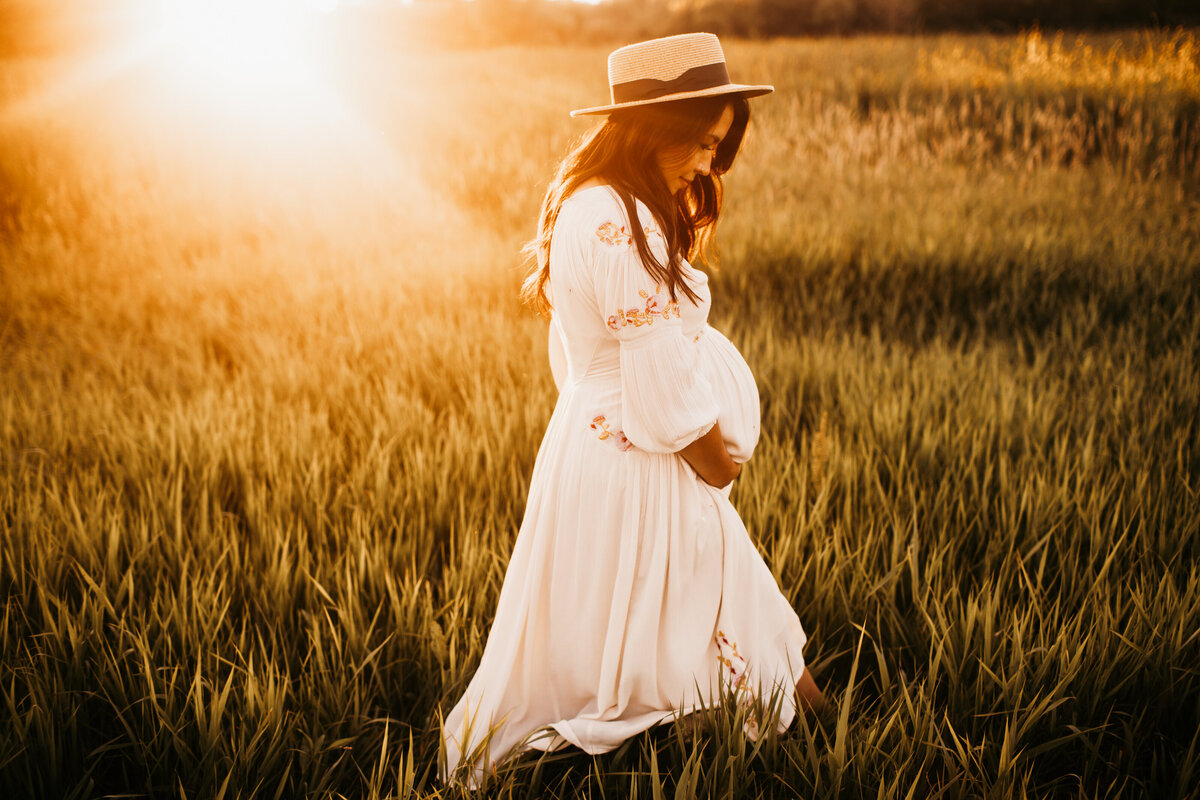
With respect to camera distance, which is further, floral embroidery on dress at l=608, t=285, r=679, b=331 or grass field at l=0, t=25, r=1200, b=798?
grass field at l=0, t=25, r=1200, b=798

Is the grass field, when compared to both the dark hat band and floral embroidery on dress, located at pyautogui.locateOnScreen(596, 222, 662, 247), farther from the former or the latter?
the dark hat band

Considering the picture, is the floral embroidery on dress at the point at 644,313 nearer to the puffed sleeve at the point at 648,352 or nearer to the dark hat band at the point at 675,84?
the puffed sleeve at the point at 648,352

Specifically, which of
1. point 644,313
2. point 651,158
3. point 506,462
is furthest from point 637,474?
point 506,462

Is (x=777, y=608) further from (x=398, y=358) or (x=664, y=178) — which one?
(x=398, y=358)

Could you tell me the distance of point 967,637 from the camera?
5.27 feet

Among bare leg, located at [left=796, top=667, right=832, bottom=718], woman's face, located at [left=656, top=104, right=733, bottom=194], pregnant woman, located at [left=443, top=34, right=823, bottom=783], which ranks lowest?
bare leg, located at [left=796, top=667, right=832, bottom=718]

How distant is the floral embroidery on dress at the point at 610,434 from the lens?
4.27 feet

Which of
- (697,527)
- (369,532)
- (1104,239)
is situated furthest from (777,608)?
(1104,239)

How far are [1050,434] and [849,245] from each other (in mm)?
2133

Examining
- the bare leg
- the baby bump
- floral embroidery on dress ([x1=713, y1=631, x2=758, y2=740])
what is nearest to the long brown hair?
the baby bump

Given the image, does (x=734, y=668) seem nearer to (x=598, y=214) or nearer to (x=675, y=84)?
(x=598, y=214)

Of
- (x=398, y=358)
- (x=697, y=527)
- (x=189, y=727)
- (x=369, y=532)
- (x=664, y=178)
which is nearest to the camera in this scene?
(x=664, y=178)

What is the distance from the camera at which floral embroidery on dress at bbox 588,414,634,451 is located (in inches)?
51.3

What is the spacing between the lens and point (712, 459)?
1287 millimetres
